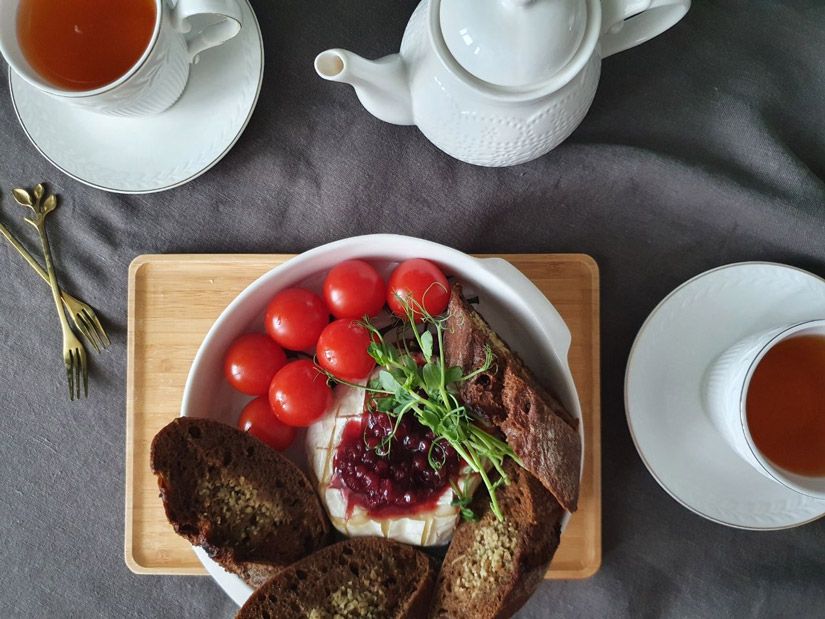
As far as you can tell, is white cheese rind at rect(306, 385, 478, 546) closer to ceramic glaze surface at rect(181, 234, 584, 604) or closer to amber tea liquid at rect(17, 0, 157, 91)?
ceramic glaze surface at rect(181, 234, 584, 604)

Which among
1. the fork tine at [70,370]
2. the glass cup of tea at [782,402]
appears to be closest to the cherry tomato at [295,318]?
the fork tine at [70,370]

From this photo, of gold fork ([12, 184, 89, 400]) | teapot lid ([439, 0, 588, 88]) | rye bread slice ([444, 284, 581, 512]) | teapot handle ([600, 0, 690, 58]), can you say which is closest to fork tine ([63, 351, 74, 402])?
gold fork ([12, 184, 89, 400])

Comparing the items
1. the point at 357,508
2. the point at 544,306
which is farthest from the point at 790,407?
the point at 357,508

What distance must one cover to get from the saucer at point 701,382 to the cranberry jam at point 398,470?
0.97 ft

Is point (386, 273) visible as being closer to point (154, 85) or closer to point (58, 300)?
point (154, 85)

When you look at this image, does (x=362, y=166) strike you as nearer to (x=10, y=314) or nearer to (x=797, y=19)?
(x=10, y=314)

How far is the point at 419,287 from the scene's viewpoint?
39.9 inches

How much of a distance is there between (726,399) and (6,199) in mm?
1140

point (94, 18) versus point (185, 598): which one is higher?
point (94, 18)

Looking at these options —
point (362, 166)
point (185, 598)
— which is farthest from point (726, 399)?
point (185, 598)

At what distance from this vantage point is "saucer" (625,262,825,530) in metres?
1.07

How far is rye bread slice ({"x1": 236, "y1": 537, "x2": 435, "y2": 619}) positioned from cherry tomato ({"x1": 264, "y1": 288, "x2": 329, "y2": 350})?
0.29 metres

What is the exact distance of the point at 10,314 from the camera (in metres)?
1.20

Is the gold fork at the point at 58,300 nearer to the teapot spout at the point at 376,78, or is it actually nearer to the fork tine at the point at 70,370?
the fork tine at the point at 70,370
